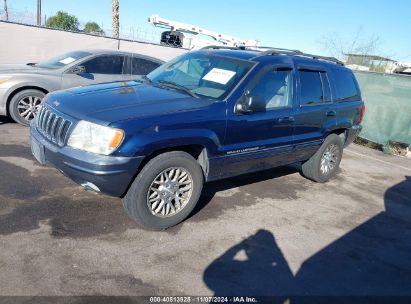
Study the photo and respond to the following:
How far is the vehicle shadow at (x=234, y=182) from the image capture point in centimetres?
498

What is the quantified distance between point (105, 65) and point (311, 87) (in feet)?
14.6

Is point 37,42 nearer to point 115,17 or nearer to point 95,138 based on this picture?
point 115,17

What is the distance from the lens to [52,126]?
4.00 m

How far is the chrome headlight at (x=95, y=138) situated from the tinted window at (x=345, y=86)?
396 cm

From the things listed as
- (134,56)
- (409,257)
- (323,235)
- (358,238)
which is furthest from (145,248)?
(134,56)

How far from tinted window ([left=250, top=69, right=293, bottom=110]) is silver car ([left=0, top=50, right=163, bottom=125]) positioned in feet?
13.9

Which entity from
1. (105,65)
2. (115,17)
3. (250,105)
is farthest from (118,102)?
(115,17)

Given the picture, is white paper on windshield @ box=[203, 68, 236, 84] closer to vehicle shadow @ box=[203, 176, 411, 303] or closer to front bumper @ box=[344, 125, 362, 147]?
vehicle shadow @ box=[203, 176, 411, 303]

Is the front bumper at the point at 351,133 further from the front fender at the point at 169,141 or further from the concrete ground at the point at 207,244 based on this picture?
the front fender at the point at 169,141

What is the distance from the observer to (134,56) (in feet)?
27.8

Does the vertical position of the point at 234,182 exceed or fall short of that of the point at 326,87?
it falls short

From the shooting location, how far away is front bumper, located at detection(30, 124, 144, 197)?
3.55 metres

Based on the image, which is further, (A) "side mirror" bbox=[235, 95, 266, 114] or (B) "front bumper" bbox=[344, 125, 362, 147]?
(B) "front bumper" bbox=[344, 125, 362, 147]

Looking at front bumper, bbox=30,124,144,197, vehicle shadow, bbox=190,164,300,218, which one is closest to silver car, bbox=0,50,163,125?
vehicle shadow, bbox=190,164,300,218
